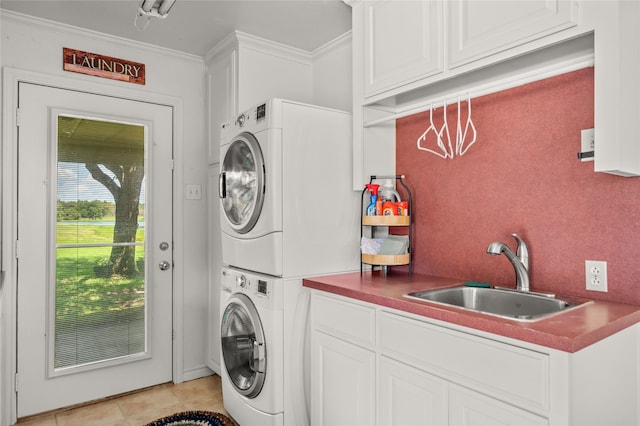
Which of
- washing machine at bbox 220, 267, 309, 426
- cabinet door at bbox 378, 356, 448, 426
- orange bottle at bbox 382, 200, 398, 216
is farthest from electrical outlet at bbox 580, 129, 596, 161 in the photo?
washing machine at bbox 220, 267, 309, 426

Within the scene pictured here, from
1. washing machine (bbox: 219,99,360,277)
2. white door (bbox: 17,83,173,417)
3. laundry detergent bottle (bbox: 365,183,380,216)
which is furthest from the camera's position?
white door (bbox: 17,83,173,417)

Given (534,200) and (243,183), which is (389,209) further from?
(243,183)

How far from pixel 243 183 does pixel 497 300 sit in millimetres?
1440

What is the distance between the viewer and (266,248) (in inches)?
88.0

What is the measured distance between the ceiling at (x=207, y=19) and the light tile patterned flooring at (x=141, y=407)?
2510 millimetres

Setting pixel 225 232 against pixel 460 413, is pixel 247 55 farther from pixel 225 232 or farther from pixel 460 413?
pixel 460 413

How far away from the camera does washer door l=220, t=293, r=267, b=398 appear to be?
2266 mm

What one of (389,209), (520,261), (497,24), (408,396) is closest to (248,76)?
(389,209)

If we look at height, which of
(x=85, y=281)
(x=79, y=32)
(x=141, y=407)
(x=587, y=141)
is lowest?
(x=141, y=407)

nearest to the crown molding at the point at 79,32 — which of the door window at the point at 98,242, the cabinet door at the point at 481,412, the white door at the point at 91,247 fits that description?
the white door at the point at 91,247

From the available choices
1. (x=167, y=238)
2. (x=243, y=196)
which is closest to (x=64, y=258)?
(x=167, y=238)

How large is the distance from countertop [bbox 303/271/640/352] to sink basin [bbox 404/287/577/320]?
2.4 inches

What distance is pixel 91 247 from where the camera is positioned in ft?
9.48

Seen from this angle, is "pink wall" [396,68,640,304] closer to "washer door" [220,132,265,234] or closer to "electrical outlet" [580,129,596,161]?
"electrical outlet" [580,129,596,161]
